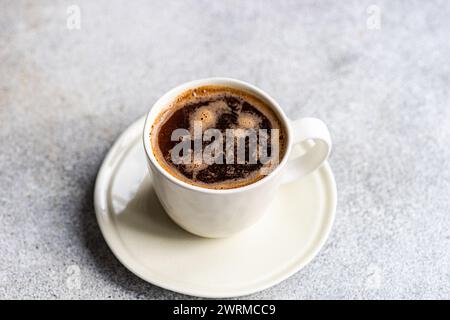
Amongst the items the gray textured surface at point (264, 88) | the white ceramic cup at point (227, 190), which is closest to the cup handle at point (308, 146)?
the white ceramic cup at point (227, 190)

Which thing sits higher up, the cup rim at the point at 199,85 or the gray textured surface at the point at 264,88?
the cup rim at the point at 199,85

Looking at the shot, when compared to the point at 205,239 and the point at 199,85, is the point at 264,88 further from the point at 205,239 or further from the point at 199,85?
the point at 205,239

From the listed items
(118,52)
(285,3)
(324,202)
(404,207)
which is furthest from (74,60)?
(404,207)

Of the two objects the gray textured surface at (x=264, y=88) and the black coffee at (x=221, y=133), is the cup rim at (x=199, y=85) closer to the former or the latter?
the black coffee at (x=221, y=133)

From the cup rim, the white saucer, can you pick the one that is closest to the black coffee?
the cup rim

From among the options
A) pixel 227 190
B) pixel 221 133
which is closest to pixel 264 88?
pixel 221 133

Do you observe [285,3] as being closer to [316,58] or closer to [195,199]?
[316,58]
